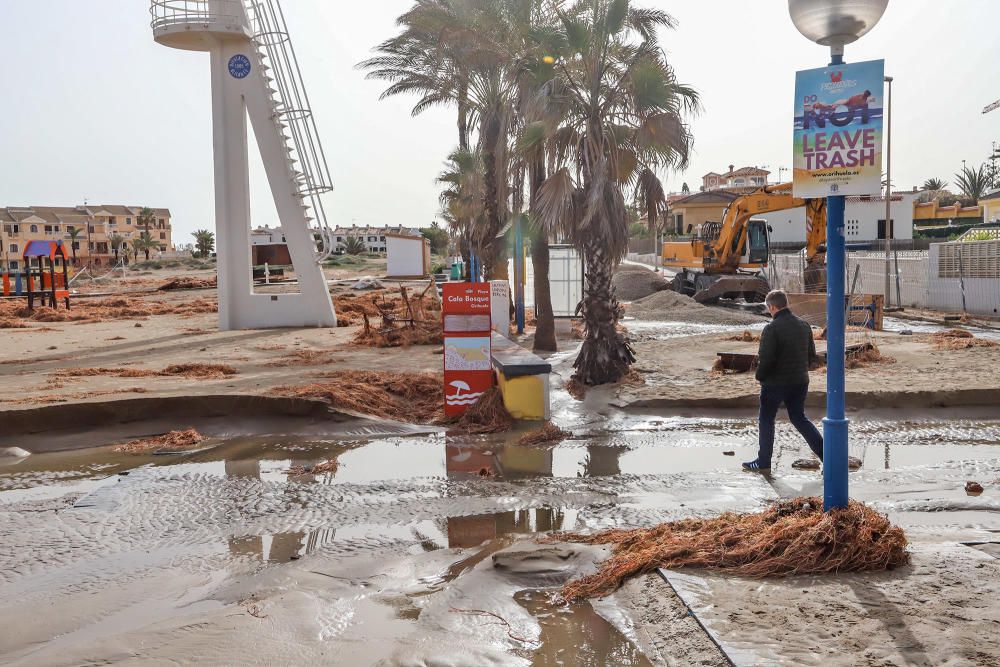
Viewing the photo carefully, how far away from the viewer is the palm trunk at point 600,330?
1393cm

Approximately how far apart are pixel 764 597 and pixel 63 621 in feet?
13.2

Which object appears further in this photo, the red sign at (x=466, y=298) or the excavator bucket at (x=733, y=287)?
the excavator bucket at (x=733, y=287)

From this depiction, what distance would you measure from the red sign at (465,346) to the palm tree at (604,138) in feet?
9.55

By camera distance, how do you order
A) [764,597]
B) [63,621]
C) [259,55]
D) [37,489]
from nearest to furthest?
[764,597] → [63,621] → [37,489] → [259,55]

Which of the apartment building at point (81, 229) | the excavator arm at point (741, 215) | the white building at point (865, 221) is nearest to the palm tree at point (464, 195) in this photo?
the excavator arm at point (741, 215)

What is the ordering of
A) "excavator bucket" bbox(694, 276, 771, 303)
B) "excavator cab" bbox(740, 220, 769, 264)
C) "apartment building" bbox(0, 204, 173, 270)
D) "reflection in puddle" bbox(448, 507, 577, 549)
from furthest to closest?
1. "apartment building" bbox(0, 204, 173, 270)
2. "excavator cab" bbox(740, 220, 769, 264)
3. "excavator bucket" bbox(694, 276, 771, 303)
4. "reflection in puddle" bbox(448, 507, 577, 549)

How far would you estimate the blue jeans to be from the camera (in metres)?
8.43

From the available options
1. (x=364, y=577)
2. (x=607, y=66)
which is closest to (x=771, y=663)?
(x=364, y=577)

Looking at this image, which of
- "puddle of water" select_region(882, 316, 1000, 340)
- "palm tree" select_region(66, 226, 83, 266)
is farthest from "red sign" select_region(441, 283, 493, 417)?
"palm tree" select_region(66, 226, 83, 266)

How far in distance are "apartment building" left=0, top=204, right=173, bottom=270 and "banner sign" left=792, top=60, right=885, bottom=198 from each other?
96552 mm

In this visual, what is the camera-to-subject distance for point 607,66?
1434cm

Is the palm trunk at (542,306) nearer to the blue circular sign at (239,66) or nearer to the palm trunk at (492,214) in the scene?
the palm trunk at (492,214)

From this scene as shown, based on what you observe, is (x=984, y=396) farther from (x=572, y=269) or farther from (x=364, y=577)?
(x=572, y=269)

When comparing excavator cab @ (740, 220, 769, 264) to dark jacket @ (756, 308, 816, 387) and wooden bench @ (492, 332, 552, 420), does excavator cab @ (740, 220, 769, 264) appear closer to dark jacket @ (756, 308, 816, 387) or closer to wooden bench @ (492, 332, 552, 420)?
wooden bench @ (492, 332, 552, 420)
